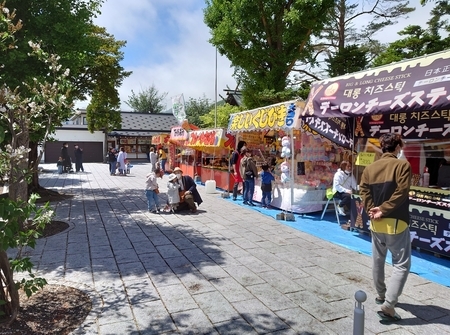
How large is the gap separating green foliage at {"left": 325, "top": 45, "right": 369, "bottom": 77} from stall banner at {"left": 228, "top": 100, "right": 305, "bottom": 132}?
8878 mm

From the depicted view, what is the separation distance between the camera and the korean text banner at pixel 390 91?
15.0ft

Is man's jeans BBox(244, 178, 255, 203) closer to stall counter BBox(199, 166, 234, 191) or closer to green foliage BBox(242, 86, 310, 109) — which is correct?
stall counter BBox(199, 166, 234, 191)

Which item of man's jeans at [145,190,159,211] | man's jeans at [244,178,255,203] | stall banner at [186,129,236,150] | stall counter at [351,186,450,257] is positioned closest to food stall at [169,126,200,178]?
stall banner at [186,129,236,150]

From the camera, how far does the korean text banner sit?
15.0 feet

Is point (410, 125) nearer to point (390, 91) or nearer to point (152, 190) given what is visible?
point (390, 91)

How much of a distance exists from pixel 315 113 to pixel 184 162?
38.6 ft

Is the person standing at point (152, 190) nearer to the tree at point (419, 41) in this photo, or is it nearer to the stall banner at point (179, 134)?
the stall banner at point (179, 134)

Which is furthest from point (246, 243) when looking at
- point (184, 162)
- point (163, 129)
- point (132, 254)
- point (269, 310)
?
point (163, 129)

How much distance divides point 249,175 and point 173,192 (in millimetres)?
2346

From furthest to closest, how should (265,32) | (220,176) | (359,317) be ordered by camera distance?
(265,32) < (220,176) < (359,317)

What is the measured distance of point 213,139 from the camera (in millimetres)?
12695

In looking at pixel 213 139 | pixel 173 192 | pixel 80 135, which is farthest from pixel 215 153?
pixel 80 135

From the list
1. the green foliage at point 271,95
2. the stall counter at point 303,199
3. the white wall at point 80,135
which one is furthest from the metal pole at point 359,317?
the white wall at point 80,135

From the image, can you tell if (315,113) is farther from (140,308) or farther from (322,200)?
(140,308)
